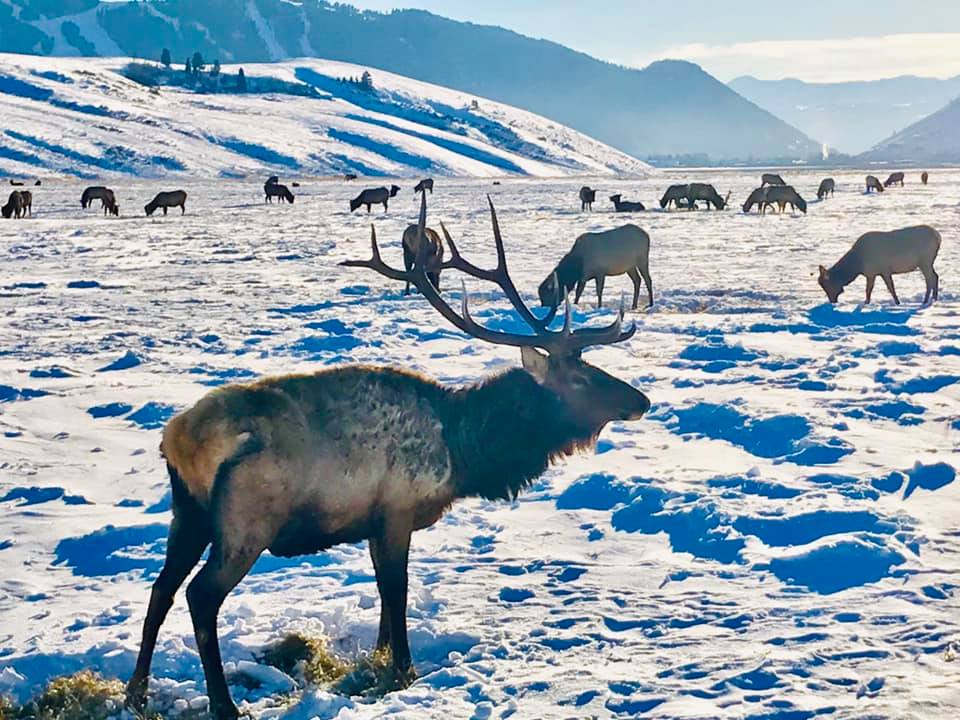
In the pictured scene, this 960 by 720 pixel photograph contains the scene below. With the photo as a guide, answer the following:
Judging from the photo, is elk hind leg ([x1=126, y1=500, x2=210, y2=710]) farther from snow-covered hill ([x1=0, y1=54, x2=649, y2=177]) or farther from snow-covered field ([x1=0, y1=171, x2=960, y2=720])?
snow-covered hill ([x1=0, y1=54, x2=649, y2=177])

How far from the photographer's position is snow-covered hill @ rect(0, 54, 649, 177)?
291 feet

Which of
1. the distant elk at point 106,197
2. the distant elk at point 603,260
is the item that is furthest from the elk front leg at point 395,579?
the distant elk at point 106,197

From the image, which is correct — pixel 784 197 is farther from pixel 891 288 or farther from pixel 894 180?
pixel 894 180

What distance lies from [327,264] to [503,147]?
419 feet

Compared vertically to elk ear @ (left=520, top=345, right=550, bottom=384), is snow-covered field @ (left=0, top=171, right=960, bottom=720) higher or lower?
lower

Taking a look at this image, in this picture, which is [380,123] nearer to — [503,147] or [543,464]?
[503,147]

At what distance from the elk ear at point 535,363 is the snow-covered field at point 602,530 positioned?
1.08 meters

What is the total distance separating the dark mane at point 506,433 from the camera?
→ 5.12m

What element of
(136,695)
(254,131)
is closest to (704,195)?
(136,695)

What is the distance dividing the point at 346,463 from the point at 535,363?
4.44 ft

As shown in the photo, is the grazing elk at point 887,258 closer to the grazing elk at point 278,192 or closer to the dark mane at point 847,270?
the dark mane at point 847,270

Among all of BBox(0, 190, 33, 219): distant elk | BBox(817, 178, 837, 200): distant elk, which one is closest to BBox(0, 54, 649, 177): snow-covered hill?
BBox(0, 190, 33, 219): distant elk

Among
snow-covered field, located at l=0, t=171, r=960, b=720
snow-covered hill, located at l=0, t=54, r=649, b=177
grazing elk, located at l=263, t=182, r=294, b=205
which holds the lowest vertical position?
snow-covered field, located at l=0, t=171, r=960, b=720

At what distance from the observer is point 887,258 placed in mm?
15734
